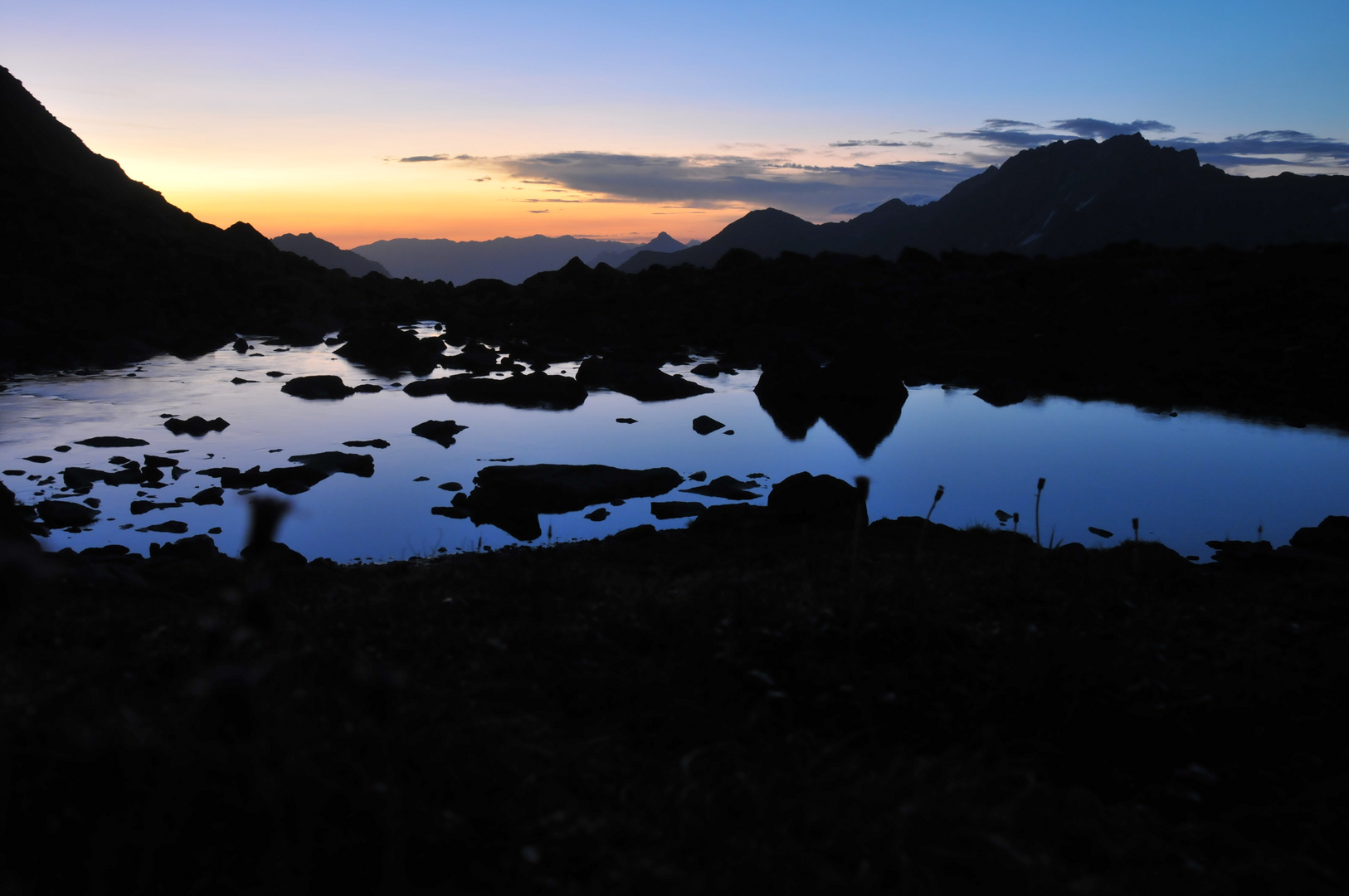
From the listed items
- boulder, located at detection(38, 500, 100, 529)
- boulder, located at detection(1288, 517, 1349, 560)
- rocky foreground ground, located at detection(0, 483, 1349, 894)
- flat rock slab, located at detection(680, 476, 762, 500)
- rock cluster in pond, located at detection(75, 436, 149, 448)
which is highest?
rocky foreground ground, located at detection(0, 483, 1349, 894)

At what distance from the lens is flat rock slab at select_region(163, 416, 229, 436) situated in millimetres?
15156

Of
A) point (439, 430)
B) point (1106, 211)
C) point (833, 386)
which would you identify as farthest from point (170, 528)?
point (1106, 211)

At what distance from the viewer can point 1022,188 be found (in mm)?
119938

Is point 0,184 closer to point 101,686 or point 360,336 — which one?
point 360,336

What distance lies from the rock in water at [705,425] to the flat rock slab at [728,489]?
4.27 meters

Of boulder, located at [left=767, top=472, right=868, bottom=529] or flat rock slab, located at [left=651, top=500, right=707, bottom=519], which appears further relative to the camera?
flat rock slab, located at [left=651, top=500, right=707, bottom=519]

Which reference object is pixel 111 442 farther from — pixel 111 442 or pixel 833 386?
pixel 833 386

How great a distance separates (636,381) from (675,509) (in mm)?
11812

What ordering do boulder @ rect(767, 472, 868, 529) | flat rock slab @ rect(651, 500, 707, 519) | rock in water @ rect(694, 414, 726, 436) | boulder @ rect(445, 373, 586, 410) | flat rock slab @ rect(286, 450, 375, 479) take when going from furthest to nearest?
boulder @ rect(445, 373, 586, 410)
rock in water @ rect(694, 414, 726, 436)
flat rock slab @ rect(286, 450, 375, 479)
flat rock slab @ rect(651, 500, 707, 519)
boulder @ rect(767, 472, 868, 529)

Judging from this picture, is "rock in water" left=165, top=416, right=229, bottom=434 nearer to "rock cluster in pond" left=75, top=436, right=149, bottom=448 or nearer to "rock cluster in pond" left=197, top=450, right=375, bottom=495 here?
"rock cluster in pond" left=75, top=436, right=149, bottom=448

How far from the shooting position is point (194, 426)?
15.3m

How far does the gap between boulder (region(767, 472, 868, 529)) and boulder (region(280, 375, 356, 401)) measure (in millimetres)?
14390

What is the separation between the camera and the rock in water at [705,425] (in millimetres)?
16234

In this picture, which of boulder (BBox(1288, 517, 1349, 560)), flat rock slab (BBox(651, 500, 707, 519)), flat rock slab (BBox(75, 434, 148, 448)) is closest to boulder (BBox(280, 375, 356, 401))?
flat rock slab (BBox(75, 434, 148, 448))
